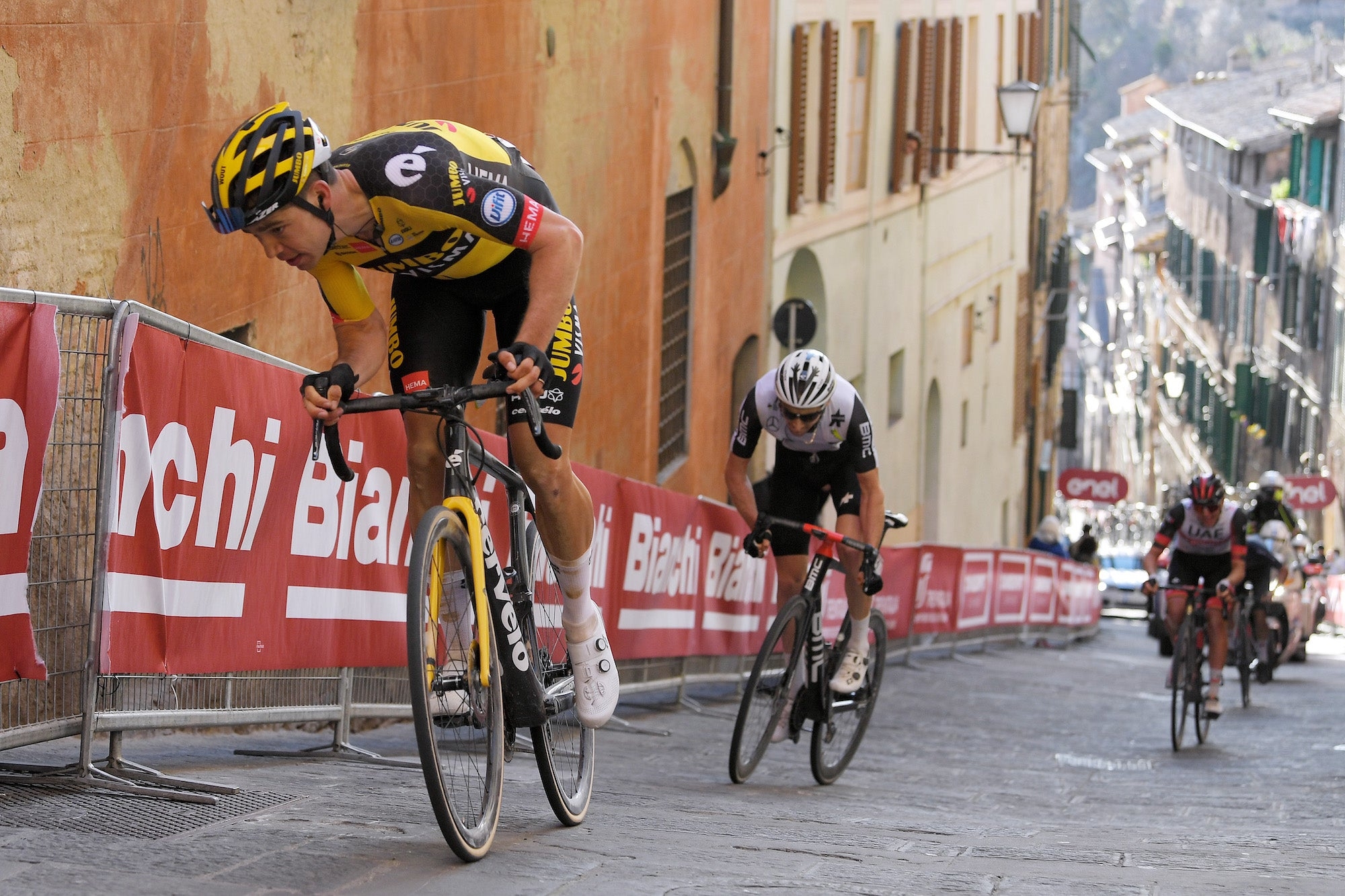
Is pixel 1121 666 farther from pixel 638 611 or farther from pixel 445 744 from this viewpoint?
pixel 445 744

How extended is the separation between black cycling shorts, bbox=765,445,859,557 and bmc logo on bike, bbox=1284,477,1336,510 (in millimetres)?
39179

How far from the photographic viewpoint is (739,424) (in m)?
7.99

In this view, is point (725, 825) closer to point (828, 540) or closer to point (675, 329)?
point (828, 540)

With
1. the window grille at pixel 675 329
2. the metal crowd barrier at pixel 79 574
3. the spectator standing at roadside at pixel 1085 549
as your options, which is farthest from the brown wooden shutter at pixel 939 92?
the metal crowd barrier at pixel 79 574

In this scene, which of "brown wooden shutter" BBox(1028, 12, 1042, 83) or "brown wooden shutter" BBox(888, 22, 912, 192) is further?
"brown wooden shutter" BBox(1028, 12, 1042, 83)

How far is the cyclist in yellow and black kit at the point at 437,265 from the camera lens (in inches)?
163

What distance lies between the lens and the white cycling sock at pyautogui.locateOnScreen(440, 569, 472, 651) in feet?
14.1

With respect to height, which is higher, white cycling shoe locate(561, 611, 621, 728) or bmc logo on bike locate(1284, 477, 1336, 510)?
bmc logo on bike locate(1284, 477, 1336, 510)

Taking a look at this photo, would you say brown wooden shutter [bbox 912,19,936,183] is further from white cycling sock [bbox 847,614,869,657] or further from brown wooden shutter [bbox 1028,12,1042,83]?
white cycling sock [bbox 847,614,869,657]

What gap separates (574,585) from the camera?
5098mm

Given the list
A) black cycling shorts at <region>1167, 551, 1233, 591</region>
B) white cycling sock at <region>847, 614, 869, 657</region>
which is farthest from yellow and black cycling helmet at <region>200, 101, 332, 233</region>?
black cycling shorts at <region>1167, 551, 1233, 591</region>

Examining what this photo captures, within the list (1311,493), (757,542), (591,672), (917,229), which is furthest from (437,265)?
(1311,493)

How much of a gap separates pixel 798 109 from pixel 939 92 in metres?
8.52

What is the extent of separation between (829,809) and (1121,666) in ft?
50.2
